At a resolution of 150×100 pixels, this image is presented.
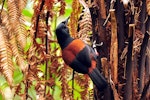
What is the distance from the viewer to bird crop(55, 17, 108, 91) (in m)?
1.44

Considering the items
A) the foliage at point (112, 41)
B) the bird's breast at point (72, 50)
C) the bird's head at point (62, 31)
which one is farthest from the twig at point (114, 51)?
the bird's head at point (62, 31)

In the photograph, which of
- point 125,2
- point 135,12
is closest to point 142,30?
point 135,12

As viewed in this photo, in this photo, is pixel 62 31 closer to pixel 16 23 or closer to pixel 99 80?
pixel 16 23

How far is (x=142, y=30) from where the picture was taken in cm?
120

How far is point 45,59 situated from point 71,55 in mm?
193

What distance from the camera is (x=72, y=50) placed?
1.65 m

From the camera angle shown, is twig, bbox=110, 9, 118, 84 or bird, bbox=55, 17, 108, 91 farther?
bird, bbox=55, 17, 108, 91

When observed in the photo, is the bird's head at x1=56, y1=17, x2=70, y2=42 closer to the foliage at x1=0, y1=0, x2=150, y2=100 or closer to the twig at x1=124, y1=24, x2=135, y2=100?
the foliage at x1=0, y1=0, x2=150, y2=100

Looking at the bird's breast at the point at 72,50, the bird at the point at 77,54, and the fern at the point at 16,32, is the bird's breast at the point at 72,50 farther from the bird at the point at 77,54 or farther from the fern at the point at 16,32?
the fern at the point at 16,32

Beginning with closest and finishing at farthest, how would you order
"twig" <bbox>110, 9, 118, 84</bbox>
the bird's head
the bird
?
"twig" <bbox>110, 9, 118, 84</bbox> < the bird < the bird's head

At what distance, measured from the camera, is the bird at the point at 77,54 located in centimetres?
144

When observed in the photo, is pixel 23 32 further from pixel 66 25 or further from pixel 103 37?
pixel 66 25

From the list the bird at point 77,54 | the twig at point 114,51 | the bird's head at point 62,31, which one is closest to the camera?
the twig at point 114,51

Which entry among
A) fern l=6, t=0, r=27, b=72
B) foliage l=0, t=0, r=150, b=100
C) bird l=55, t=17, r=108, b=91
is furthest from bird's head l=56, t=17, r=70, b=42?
fern l=6, t=0, r=27, b=72
